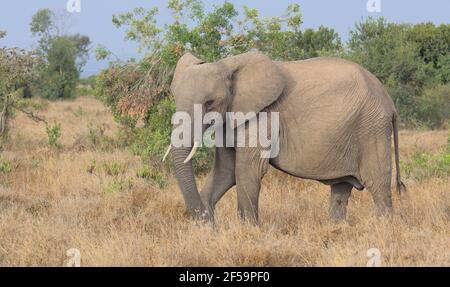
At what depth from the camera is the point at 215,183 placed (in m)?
7.31

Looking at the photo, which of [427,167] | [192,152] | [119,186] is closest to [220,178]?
[192,152]

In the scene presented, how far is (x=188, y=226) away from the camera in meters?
6.77

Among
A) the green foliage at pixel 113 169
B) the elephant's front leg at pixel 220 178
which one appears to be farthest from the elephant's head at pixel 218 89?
the green foliage at pixel 113 169

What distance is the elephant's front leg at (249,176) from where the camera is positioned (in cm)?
689

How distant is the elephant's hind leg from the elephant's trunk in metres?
1.47

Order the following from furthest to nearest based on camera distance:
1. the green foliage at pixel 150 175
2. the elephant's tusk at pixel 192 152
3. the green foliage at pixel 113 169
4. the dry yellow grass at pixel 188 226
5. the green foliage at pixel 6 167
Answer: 1. the green foliage at pixel 113 169
2. the green foliage at pixel 6 167
3. the green foliage at pixel 150 175
4. the elephant's tusk at pixel 192 152
5. the dry yellow grass at pixel 188 226

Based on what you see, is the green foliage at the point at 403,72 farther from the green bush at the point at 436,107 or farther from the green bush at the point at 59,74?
the green bush at the point at 59,74

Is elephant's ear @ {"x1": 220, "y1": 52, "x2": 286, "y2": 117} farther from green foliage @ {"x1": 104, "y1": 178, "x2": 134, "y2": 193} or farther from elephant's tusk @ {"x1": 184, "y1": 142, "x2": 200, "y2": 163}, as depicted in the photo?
green foliage @ {"x1": 104, "y1": 178, "x2": 134, "y2": 193}

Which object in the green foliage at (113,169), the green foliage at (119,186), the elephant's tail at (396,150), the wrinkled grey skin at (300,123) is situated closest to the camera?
the wrinkled grey skin at (300,123)

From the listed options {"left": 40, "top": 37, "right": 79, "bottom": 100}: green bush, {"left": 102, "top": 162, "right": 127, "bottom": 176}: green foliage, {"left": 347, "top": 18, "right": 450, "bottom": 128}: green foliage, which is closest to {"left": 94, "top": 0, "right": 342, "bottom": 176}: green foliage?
{"left": 102, "top": 162, "right": 127, "bottom": 176}: green foliage

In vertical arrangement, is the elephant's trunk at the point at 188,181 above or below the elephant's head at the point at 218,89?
below

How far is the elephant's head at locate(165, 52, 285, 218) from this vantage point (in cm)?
662

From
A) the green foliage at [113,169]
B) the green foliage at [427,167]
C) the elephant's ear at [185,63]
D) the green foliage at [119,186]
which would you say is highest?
the elephant's ear at [185,63]

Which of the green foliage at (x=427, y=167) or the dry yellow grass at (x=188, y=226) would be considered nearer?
the dry yellow grass at (x=188, y=226)
